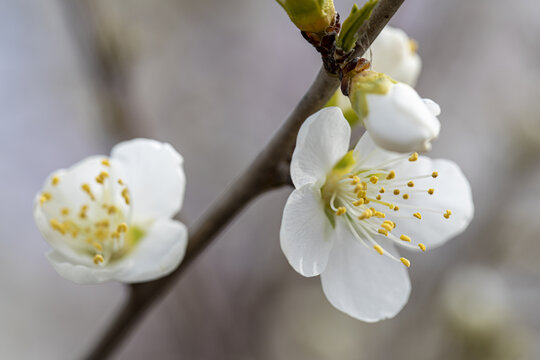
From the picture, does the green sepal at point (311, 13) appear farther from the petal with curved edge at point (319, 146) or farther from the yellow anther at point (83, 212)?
the yellow anther at point (83, 212)

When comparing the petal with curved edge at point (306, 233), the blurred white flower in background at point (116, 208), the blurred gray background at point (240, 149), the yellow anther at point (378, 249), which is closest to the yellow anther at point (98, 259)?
the blurred white flower in background at point (116, 208)

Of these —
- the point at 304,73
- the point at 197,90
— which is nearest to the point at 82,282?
the point at 197,90

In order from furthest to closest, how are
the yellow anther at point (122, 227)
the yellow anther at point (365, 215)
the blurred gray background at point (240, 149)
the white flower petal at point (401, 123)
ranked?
the blurred gray background at point (240, 149)
the yellow anther at point (122, 227)
the yellow anther at point (365, 215)
the white flower petal at point (401, 123)

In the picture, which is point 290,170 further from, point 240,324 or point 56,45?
point 56,45

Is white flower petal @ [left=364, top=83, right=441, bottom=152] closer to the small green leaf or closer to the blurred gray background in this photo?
the small green leaf

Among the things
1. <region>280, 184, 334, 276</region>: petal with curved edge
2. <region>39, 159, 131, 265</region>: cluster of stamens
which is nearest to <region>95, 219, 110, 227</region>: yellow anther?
<region>39, 159, 131, 265</region>: cluster of stamens

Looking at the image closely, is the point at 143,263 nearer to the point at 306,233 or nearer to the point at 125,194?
the point at 125,194
